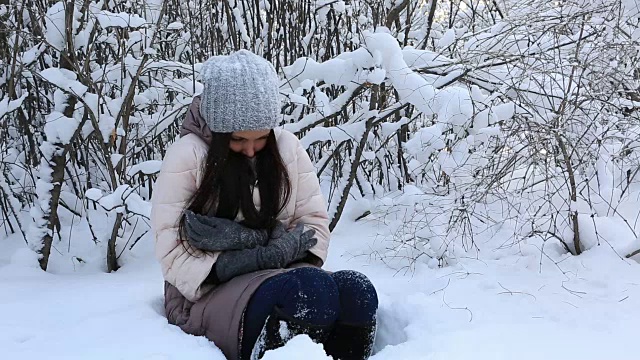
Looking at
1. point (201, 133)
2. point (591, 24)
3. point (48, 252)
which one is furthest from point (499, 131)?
point (48, 252)

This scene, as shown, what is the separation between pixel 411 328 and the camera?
2.33 meters

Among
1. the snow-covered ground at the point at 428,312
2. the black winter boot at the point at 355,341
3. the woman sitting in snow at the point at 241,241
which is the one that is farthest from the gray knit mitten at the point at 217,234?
the black winter boot at the point at 355,341

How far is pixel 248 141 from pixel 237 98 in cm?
17

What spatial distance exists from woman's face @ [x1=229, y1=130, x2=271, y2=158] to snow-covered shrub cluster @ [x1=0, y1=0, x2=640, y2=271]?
859mm

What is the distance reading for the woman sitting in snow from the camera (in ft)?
7.08

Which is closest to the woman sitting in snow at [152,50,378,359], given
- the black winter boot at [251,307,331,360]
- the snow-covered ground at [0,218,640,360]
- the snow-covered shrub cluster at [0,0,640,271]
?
the black winter boot at [251,307,331,360]

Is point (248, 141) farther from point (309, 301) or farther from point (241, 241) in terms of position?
point (309, 301)

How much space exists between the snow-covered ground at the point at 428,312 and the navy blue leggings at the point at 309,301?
13 cm

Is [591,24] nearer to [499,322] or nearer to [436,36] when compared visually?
[499,322]

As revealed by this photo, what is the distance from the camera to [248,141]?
2.34m

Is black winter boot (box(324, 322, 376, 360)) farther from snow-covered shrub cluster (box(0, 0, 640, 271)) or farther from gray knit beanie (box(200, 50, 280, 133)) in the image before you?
snow-covered shrub cluster (box(0, 0, 640, 271))

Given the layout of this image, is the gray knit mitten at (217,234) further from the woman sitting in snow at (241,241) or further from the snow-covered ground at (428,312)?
the snow-covered ground at (428,312)

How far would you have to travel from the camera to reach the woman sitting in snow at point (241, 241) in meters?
2.16

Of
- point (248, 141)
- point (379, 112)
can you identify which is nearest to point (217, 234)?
point (248, 141)
